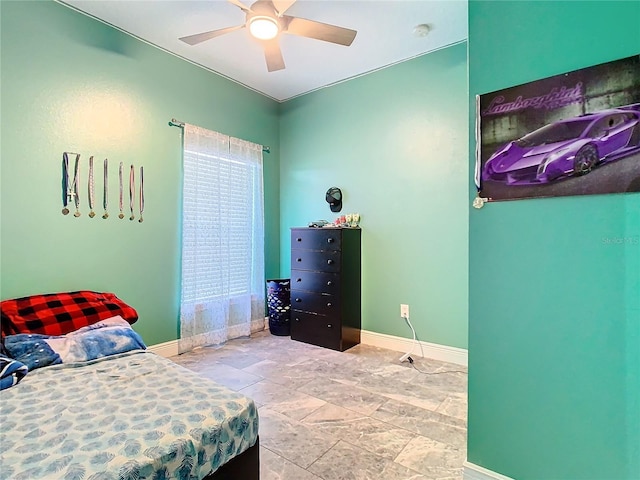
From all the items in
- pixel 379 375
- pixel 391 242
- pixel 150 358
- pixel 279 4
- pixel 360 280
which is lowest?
pixel 379 375

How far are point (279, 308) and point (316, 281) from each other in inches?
27.6

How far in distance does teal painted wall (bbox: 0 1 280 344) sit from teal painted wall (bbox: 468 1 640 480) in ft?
8.85

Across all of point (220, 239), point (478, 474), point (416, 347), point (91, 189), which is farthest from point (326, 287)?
point (91, 189)

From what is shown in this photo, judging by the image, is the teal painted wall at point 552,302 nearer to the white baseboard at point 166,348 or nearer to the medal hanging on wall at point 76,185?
the white baseboard at point 166,348

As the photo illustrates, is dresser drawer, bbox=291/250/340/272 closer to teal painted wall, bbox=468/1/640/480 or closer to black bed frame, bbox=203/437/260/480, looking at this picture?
teal painted wall, bbox=468/1/640/480

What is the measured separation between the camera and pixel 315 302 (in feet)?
10.8

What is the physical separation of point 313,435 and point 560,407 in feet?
4.00

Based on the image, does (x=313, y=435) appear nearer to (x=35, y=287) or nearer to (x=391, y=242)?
(x=391, y=242)

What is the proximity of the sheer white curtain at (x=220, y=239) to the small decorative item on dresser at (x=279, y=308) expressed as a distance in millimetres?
187

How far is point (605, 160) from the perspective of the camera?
1.16 meters

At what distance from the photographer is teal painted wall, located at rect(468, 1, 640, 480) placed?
1133 mm

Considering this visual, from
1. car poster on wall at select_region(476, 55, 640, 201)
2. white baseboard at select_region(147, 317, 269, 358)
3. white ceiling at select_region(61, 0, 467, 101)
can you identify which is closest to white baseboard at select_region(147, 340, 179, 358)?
white baseboard at select_region(147, 317, 269, 358)

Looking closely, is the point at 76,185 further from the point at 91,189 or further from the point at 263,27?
the point at 263,27

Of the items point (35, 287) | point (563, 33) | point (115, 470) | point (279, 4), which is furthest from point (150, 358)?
point (563, 33)
